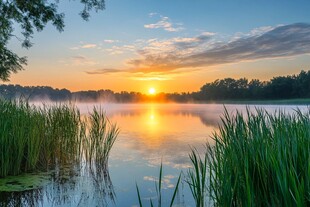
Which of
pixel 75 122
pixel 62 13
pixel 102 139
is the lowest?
pixel 102 139

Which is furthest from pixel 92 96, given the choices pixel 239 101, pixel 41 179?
pixel 41 179

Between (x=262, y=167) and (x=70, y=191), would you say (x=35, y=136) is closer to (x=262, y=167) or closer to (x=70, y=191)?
(x=70, y=191)

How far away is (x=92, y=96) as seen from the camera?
7262 cm

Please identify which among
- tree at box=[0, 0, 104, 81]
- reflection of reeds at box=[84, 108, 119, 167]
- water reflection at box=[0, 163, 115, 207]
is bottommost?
water reflection at box=[0, 163, 115, 207]

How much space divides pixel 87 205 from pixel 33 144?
2.17 m

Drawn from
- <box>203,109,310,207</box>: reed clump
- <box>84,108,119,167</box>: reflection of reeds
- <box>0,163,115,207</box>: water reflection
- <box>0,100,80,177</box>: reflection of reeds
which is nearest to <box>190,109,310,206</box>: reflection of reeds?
<box>203,109,310,207</box>: reed clump

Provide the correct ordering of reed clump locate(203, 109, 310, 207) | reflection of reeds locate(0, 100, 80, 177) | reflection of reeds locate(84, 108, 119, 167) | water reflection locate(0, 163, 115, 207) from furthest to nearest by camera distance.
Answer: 1. reflection of reeds locate(84, 108, 119, 167)
2. reflection of reeds locate(0, 100, 80, 177)
3. water reflection locate(0, 163, 115, 207)
4. reed clump locate(203, 109, 310, 207)

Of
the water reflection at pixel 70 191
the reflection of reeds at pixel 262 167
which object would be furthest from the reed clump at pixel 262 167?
the water reflection at pixel 70 191

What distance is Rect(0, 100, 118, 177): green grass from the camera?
552cm

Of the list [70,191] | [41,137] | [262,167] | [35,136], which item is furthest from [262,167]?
[41,137]

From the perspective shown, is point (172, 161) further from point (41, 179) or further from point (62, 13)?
point (62, 13)

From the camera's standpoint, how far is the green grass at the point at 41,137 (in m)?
5.52

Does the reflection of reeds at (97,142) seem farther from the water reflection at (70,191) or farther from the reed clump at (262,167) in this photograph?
the reed clump at (262,167)

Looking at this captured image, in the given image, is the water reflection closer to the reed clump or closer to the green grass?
the green grass
